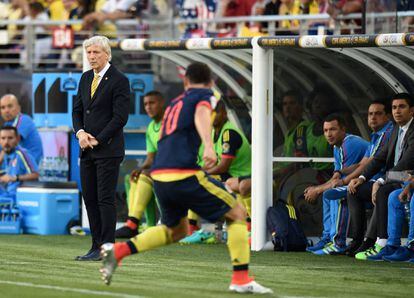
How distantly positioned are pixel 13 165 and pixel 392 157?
20.9 ft

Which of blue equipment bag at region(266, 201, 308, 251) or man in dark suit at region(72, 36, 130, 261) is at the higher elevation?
man in dark suit at region(72, 36, 130, 261)

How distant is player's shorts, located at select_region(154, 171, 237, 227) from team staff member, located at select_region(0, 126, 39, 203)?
8.78 metres

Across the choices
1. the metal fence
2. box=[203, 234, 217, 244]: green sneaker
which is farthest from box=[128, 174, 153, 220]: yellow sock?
the metal fence

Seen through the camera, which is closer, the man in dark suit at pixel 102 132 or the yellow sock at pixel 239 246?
the yellow sock at pixel 239 246

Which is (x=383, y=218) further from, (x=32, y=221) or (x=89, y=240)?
(x=32, y=221)

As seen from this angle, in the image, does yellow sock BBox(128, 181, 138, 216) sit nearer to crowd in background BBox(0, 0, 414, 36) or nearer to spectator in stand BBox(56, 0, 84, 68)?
crowd in background BBox(0, 0, 414, 36)

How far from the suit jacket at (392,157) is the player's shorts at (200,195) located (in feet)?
14.0

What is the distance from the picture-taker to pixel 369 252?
14.2 metres

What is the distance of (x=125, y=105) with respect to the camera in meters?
12.8

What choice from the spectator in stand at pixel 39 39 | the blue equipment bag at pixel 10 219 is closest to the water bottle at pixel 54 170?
the blue equipment bag at pixel 10 219

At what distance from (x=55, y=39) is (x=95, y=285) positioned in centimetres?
1307

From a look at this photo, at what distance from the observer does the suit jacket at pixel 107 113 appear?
41.7 ft

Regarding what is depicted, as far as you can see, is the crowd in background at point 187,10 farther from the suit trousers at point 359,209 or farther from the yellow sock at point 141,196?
the suit trousers at point 359,209

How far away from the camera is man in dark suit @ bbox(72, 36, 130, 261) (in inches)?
501
